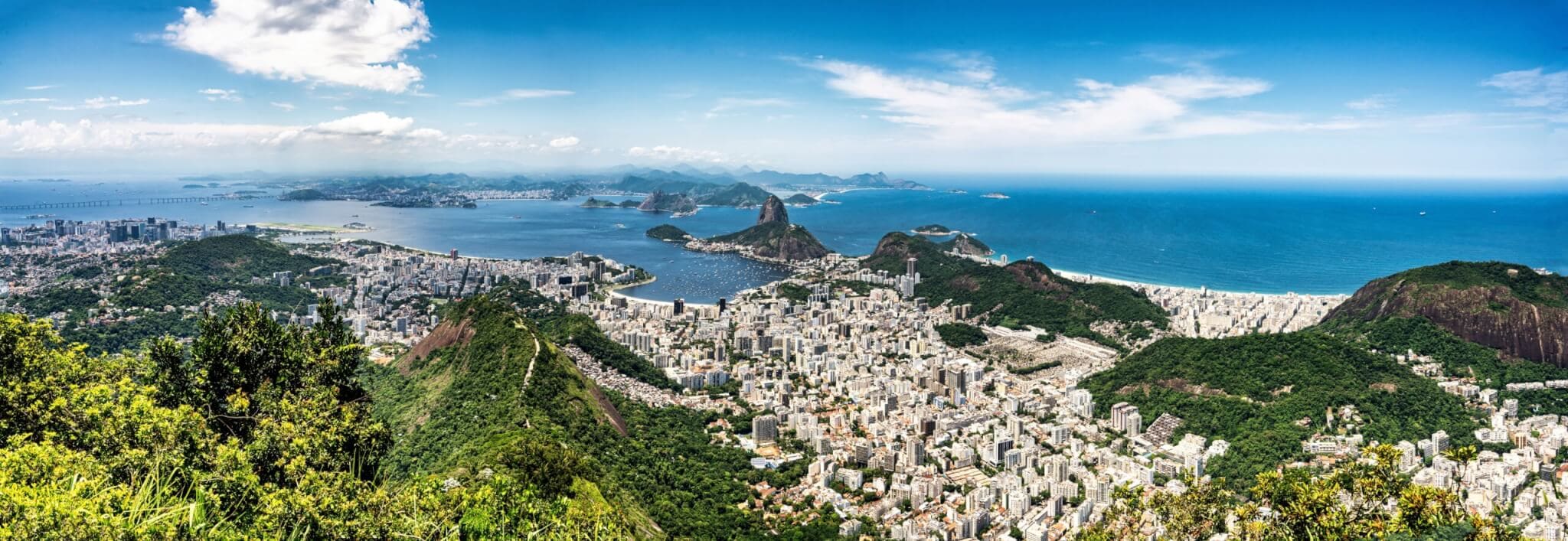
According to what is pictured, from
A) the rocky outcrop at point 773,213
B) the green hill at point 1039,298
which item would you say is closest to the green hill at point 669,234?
the rocky outcrop at point 773,213

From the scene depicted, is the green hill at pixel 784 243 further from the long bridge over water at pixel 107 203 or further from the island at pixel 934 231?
the long bridge over water at pixel 107 203

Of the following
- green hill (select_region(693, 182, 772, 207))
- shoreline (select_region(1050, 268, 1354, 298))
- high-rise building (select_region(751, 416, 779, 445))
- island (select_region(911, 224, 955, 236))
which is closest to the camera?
high-rise building (select_region(751, 416, 779, 445))

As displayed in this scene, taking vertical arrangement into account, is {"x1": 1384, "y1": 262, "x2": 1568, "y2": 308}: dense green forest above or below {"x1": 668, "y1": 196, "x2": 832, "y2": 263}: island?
above

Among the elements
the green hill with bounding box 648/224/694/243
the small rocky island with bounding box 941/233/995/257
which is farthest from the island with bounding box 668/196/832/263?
the small rocky island with bounding box 941/233/995/257

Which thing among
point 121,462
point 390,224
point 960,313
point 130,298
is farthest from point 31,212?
point 121,462

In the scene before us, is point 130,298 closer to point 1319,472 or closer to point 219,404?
point 219,404

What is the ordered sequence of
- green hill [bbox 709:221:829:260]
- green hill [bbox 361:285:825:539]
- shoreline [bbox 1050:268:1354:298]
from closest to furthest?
green hill [bbox 361:285:825:539] → shoreline [bbox 1050:268:1354:298] → green hill [bbox 709:221:829:260]

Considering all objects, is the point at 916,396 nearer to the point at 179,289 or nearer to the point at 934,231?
the point at 179,289

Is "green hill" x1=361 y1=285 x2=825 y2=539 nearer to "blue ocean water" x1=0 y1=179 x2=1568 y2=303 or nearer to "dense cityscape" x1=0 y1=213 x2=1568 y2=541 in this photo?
"dense cityscape" x1=0 y1=213 x2=1568 y2=541
